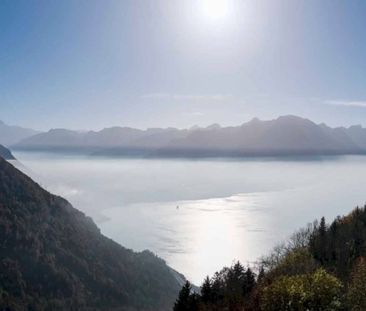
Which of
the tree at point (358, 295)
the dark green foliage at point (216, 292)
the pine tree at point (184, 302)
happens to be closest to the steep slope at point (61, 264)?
the dark green foliage at point (216, 292)

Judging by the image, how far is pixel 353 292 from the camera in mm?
18047

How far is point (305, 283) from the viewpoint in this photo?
19047mm

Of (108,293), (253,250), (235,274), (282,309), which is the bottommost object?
(108,293)

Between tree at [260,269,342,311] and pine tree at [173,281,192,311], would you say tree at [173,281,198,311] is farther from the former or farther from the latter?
tree at [260,269,342,311]

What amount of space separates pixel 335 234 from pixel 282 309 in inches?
1152

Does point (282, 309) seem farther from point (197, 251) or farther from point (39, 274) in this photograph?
point (197, 251)

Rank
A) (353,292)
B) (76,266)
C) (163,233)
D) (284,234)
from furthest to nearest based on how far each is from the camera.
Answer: (163,233), (284,234), (76,266), (353,292)

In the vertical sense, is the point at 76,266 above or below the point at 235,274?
below

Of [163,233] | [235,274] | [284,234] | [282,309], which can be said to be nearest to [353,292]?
[282,309]

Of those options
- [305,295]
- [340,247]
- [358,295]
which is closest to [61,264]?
[340,247]

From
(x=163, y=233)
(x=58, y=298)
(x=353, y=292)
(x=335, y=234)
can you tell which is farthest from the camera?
(x=163, y=233)

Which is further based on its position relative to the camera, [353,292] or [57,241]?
[57,241]

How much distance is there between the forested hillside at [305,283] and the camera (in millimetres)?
18297

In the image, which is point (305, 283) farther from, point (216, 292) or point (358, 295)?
point (216, 292)
